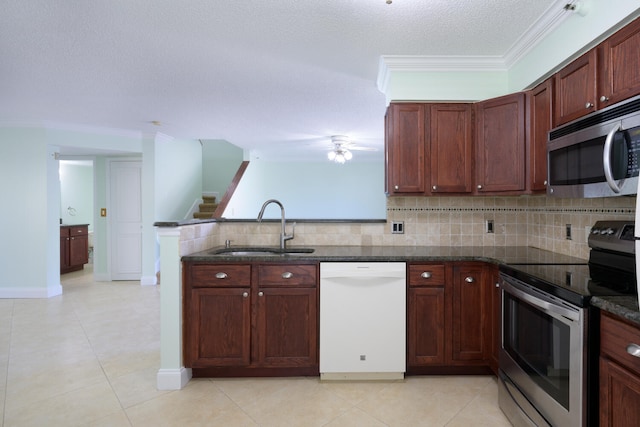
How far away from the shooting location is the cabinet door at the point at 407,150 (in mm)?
2566

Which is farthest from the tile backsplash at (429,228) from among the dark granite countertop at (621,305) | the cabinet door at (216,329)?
the dark granite countertop at (621,305)

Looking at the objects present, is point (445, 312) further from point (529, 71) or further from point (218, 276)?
point (529, 71)

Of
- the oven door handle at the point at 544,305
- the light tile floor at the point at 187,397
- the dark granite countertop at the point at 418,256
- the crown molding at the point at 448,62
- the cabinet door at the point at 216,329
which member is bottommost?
the light tile floor at the point at 187,397

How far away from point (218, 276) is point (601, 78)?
2457 mm

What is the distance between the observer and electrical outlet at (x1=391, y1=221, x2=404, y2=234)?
2.85 meters

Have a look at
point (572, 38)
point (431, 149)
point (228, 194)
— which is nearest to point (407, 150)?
point (431, 149)

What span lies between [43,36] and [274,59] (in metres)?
1.61

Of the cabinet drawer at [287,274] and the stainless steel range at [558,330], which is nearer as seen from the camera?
the stainless steel range at [558,330]

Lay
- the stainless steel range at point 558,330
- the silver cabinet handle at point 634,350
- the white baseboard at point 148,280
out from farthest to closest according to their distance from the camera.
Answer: the white baseboard at point 148,280, the stainless steel range at point 558,330, the silver cabinet handle at point 634,350

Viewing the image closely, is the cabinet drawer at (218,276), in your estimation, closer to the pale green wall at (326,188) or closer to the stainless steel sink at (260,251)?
the stainless steel sink at (260,251)

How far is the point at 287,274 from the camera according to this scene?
225 cm

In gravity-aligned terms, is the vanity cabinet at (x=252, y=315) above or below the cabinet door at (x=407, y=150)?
below

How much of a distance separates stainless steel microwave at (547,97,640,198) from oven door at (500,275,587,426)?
1.88 feet

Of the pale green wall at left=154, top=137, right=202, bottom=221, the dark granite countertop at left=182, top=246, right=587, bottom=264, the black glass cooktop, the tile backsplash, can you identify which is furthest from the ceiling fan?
the black glass cooktop
